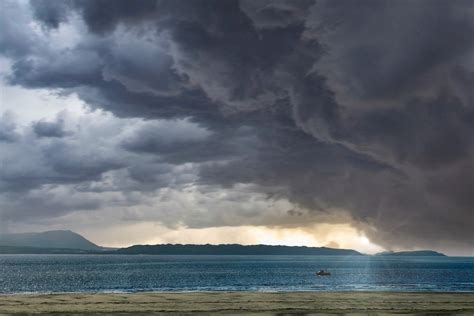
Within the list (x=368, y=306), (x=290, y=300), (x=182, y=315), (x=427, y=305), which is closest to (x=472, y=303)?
(x=427, y=305)

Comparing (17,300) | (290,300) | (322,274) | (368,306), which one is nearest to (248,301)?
(290,300)

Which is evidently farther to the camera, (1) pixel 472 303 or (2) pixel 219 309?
(1) pixel 472 303

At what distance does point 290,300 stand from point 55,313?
89.9 ft

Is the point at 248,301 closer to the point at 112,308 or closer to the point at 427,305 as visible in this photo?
the point at 112,308

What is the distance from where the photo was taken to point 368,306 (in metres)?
54.8

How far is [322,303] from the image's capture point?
5756 centimetres

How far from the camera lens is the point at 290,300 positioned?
6103cm

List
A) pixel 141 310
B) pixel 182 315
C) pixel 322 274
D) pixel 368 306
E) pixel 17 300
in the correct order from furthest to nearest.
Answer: pixel 322 274, pixel 17 300, pixel 368 306, pixel 141 310, pixel 182 315

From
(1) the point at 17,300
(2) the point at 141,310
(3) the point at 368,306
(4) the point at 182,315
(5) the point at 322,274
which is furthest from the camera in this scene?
(5) the point at 322,274

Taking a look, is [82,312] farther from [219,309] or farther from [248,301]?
[248,301]

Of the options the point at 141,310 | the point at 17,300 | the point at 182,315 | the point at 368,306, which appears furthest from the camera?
the point at 17,300

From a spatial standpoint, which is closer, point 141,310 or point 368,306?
point 141,310

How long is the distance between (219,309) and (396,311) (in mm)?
17455

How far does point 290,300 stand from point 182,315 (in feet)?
63.7
